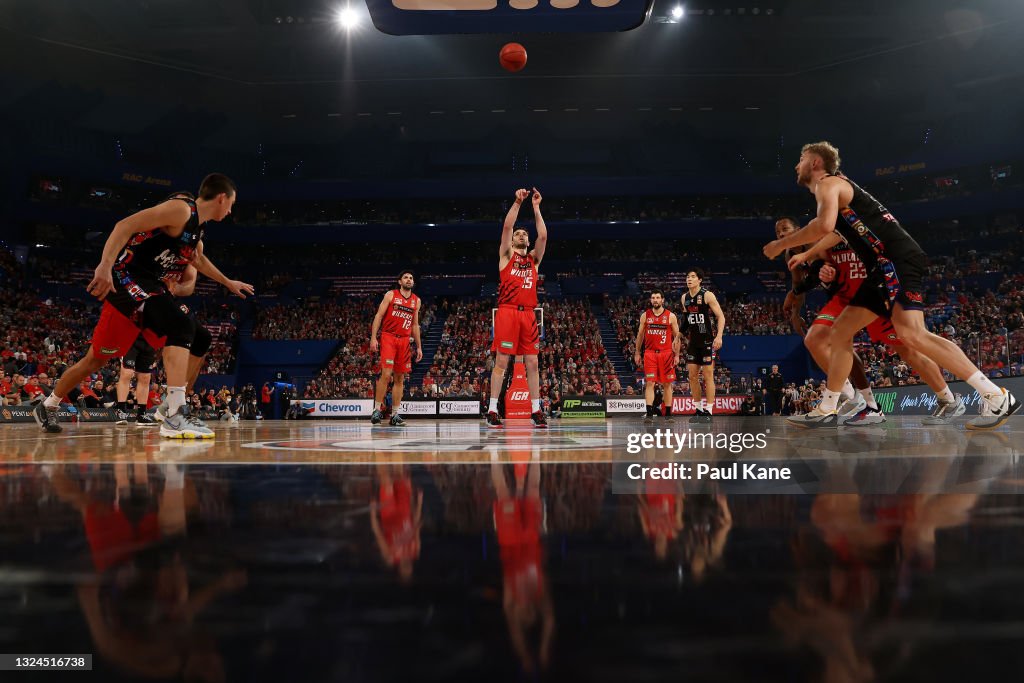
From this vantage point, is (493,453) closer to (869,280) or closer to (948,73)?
(869,280)

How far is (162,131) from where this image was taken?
2859cm

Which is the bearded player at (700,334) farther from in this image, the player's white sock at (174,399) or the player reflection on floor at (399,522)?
the player reflection on floor at (399,522)

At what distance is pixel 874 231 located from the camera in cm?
447

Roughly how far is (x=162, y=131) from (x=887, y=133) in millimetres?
33176

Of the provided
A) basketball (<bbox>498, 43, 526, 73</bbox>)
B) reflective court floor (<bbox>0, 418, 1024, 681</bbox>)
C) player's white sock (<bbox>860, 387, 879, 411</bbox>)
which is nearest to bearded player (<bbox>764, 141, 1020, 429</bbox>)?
player's white sock (<bbox>860, 387, 879, 411</bbox>)

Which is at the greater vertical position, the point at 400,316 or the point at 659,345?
the point at 400,316

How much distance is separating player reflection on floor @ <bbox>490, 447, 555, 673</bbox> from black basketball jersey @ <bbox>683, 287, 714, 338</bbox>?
257 inches

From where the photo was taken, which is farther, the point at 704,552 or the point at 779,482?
the point at 779,482

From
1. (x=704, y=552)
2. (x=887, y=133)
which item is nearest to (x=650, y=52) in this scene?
(x=887, y=133)

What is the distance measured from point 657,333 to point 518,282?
3.10 metres

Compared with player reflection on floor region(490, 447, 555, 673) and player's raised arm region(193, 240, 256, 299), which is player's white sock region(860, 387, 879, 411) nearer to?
player reflection on floor region(490, 447, 555, 673)

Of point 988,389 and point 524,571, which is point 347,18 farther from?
point 524,571

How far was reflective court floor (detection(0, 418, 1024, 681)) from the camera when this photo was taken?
62 cm

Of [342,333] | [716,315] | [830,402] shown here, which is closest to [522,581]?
[830,402]
